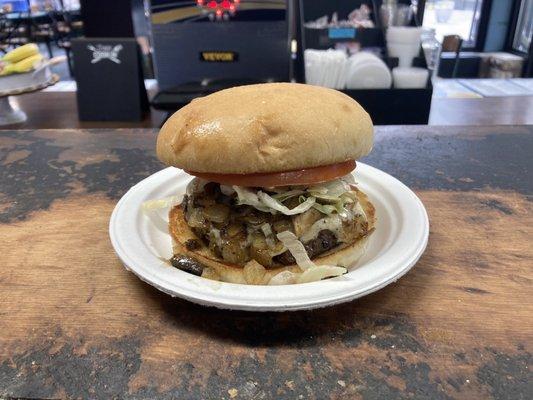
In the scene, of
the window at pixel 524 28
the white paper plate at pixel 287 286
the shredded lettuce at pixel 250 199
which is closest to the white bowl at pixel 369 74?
the white paper plate at pixel 287 286

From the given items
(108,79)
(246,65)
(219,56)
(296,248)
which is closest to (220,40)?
(219,56)

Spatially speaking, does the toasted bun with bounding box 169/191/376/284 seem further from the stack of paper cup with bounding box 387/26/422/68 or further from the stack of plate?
the stack of paper cup with bounding box 387/26/422/68

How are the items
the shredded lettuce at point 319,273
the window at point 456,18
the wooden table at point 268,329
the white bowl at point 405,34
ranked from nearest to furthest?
the wooden table at point 268,329 → the shredded lettuce at point 319,273 → the white bowl at point 405,34 → the window at point 456,18

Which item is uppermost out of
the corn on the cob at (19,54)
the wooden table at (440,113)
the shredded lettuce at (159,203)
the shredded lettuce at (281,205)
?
the corn on the cob at (19,54)

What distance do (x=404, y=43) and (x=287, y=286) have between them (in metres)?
2.38

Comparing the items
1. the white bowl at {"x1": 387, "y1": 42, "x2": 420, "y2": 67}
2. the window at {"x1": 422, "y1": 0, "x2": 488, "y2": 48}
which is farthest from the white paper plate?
the window at {"x1": 422, "y1": 0, "x2": 488, "y2": 48}

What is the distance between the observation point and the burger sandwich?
985 mm

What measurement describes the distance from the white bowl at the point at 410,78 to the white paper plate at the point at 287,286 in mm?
1452

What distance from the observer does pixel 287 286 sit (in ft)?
2.89

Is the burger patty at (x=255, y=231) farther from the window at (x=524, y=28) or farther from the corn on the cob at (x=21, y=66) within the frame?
the window at (x=524, y=28)

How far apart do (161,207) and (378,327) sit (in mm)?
673

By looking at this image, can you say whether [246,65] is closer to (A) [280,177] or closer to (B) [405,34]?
(B) [405,34]

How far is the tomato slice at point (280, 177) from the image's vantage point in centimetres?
102

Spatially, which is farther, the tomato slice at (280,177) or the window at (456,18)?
the window at (456,18)
